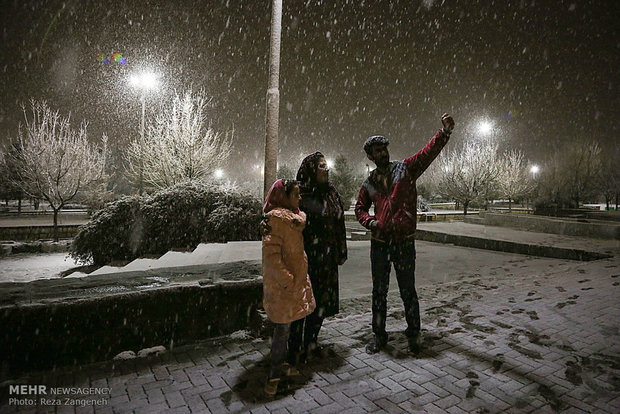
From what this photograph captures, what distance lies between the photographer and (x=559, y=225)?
1502 cm

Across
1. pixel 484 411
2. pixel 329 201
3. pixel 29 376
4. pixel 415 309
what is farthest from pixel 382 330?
pixel 29 376

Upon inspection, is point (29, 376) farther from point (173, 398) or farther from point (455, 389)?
point (455, 389)

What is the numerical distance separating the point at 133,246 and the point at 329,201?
8.35 m

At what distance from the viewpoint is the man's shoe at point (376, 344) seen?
3605mm

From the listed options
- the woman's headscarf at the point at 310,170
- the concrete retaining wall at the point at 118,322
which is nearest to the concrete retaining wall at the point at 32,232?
the concrete retaining wall at the point at 118,322

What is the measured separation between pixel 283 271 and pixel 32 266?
10.8 meters

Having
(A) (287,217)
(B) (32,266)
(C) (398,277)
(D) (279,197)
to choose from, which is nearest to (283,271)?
(A) (287,217)

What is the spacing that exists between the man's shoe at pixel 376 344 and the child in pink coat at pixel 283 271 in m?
0.97

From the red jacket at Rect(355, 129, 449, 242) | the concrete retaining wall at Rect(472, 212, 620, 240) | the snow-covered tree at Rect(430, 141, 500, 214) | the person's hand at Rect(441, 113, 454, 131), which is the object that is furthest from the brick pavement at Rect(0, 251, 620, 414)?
the snow-covered tree at Rect(430, 141, 500, 214)

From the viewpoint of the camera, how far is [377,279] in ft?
12.1

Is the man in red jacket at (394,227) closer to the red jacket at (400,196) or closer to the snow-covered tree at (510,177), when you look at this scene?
the red jacket at (400,196)

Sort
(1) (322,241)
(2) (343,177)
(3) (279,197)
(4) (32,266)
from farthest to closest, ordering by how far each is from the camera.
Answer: (2) (343,177), (4) (32,266), (1) (322,241), (3) (279,197)

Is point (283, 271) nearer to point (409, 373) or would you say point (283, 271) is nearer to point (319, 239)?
point (319, 239)

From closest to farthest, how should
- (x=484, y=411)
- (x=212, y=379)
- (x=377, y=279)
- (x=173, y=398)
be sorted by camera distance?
(x=484, y=411)
(x=173, y=398)
(x=212, y=379)
(x=377, y=279)
